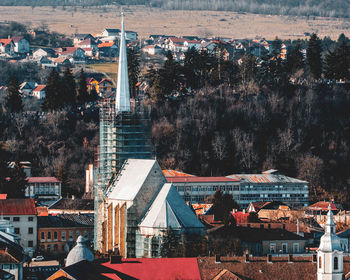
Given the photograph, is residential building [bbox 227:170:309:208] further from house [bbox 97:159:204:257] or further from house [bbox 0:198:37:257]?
house [bbox 97:159:204:257]

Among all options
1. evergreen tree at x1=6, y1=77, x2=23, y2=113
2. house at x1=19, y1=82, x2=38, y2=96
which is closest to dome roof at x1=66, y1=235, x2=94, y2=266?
evergreen tree at x1=6, y1=77, x2=23, y2=113

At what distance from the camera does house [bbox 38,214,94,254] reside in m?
94.8

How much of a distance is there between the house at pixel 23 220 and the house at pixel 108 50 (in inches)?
3301

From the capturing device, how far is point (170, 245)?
77812 millimetres

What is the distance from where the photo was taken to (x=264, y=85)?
446 ft

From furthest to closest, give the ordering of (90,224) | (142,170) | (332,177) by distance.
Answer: (332,177) < (90,224) < (142,170)

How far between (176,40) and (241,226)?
102 m

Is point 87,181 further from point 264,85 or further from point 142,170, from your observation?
point 142,170

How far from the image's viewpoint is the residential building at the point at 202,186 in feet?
382

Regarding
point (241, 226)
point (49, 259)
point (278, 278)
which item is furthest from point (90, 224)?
point (278, 278)

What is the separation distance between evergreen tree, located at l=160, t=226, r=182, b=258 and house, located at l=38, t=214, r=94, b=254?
17.6 m

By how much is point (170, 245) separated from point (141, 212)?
494 centimetres

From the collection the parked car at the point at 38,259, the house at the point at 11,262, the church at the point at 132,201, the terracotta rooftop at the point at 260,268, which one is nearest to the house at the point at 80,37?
the church at the point at 132,201

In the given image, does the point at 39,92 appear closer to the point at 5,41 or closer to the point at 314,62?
the point at 5,41
